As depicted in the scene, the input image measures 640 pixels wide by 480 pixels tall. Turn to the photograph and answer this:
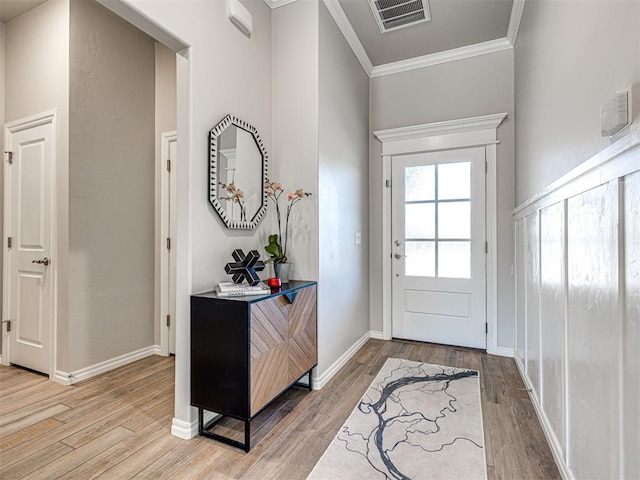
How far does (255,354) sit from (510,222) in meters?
2.71

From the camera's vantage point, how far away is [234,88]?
223 centimetres

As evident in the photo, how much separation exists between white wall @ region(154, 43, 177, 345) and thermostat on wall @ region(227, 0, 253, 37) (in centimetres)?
115

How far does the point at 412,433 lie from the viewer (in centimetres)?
189

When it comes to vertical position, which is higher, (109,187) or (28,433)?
(109,187)

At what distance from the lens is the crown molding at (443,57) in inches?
128

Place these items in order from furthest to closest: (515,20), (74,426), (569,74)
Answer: (515,20) → (74,426) → (569,74)

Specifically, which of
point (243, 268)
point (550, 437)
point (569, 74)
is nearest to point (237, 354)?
point (243, 268)

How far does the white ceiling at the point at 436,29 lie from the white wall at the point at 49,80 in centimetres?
228

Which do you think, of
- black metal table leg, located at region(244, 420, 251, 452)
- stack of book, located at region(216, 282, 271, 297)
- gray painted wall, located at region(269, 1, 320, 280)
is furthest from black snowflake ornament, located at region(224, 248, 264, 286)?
black metal table leg, located at region(244, 420, 251, 452)

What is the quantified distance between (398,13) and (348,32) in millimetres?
462

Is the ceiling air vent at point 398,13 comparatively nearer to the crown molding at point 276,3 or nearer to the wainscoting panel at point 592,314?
the crown molding at point 276,3

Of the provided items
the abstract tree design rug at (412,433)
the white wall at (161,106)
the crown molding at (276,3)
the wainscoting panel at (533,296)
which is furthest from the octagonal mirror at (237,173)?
the wainscoting panel at (533,296)

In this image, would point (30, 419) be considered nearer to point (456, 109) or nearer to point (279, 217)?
point (279, 217)

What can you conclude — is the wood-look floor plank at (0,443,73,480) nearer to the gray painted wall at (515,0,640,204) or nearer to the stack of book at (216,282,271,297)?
the stack of book at (216,282,271,297)
